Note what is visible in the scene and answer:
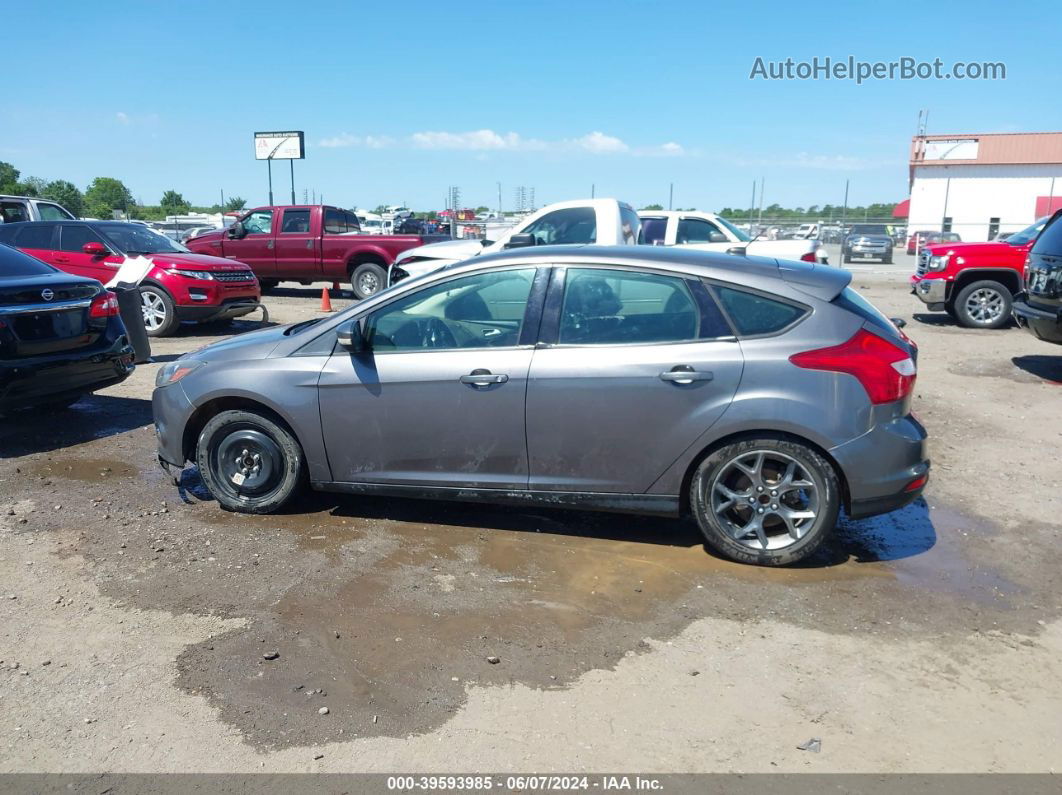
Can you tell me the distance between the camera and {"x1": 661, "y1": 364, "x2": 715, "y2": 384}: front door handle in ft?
14.0

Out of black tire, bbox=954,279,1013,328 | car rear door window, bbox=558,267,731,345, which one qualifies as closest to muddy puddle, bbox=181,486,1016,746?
car rear door window, bbox=558,267,731,345

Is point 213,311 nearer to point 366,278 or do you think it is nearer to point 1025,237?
point 366,278

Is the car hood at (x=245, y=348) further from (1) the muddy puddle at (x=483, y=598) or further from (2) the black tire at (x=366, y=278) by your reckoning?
(2) the black tire at (x=366, y=278)

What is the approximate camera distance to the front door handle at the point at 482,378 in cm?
448

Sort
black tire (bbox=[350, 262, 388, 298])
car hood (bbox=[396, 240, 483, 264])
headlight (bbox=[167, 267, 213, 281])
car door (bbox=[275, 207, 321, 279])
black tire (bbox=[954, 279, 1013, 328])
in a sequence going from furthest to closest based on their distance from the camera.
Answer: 1. car door (bbox=[275, 207, 321, 279])
2. black tire (bbox=[350, 262, 388, 298])
3. black tire (bbox=[954, 279, 1013, 328])
4. car hood (bbox=[396, 240, 483, 264])
5. headlight (bbox=[167, 267, 213, 281])

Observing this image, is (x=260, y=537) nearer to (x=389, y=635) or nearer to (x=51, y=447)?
(x=389, y=635)

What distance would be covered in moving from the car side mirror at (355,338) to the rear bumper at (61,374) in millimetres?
3200

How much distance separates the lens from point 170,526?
4961 millimetres

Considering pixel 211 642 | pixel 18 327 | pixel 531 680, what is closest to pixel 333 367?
pixel 211 642

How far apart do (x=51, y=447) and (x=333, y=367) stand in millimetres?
3369

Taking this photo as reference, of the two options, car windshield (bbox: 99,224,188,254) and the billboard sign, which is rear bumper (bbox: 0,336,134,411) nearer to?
car windshield (bbox: 99,224,188,254)

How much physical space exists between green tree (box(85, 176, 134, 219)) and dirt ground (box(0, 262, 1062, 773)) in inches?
1715

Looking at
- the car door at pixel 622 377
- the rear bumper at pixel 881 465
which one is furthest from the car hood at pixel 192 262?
the rear bumper at pixel 881 465

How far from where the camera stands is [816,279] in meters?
4.48
